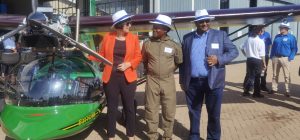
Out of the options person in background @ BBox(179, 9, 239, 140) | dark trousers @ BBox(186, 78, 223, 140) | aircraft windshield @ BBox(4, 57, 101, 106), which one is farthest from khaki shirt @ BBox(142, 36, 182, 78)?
aircraft windshield @ BBox(4, 57, 101, 106)

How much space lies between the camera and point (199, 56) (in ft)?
17.5

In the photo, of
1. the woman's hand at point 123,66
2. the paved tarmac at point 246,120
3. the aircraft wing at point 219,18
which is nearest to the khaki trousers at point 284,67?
the paved tarmac at point 246,120

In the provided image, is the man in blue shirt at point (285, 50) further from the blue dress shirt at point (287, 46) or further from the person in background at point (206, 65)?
the person in background at point (206, 65)

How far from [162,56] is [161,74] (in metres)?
0.25

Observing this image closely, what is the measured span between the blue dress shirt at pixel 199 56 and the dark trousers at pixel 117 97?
3.11 ft

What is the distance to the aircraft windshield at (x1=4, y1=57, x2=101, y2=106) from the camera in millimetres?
5602

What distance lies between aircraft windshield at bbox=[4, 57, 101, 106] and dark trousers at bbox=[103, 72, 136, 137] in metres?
0.52

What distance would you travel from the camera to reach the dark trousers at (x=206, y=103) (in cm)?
539

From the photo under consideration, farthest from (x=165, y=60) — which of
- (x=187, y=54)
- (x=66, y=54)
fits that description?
(x=66, y=54)

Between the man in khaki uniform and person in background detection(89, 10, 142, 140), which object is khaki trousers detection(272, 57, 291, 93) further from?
person in background detection(89, 10, 142, 140)

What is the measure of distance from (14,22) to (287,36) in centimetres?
637

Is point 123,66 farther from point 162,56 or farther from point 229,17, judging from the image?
point 229,17

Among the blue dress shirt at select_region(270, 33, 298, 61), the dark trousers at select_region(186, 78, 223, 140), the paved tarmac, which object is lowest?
the paved tarmac

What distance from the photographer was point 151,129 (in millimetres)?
5551
